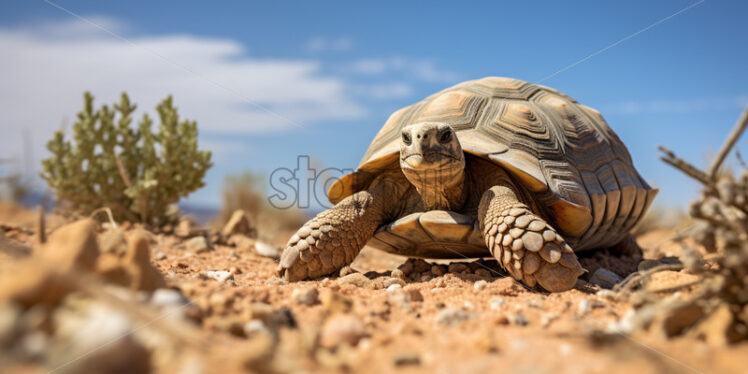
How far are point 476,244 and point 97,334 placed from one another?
2.62 meters

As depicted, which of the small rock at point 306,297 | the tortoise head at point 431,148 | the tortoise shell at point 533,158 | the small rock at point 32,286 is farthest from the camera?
the tortoise shell at point 533,158

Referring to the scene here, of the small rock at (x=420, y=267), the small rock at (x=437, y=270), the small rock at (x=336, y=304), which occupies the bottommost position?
the small rock at (x=420, y=267)

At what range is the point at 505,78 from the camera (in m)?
4.36

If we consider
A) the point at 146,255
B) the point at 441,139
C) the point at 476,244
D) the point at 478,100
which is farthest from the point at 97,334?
the point at 478,100

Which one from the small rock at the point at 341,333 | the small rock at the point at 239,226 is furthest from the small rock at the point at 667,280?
the small rock at the point at 239,226

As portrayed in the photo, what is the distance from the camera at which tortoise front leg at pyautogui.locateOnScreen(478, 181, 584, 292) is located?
2.50 meters

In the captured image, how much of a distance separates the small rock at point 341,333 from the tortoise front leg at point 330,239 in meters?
1.68

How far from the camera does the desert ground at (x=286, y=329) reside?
3.23 ft

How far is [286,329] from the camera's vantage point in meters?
1.49

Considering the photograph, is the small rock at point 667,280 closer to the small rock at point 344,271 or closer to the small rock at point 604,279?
the small rock at point 604,279

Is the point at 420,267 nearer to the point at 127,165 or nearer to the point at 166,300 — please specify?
the point at 166,300

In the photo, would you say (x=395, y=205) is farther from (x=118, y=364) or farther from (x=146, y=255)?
(x=118, y=364)

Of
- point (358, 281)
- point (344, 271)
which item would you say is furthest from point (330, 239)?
point (358, 281)

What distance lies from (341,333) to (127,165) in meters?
5.37
